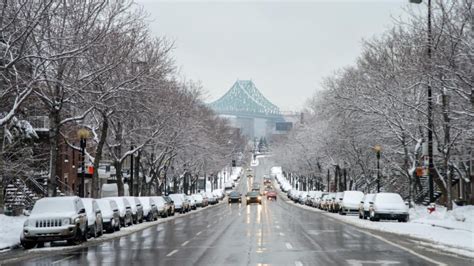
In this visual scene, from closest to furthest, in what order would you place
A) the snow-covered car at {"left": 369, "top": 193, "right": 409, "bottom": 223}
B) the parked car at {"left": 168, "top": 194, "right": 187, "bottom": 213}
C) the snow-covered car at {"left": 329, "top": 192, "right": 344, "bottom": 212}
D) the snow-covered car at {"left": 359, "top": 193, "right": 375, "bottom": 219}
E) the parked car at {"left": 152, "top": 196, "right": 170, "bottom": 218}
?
the snow-covered car at {"left": 369, "top": 193, "right": 409, "bottom": 223} < the snow-covered car at {"left": 359, "top": 193, "right": 375, "bottom": 219} < the parked car at {"left": 152, "top": 196, "right": 170, "bottom": 218} < the snow-covered car at {"left": 329, "top": 192, "right": 344, "bottom": 212} < the parked car at {"left": 168, "top": 194, "right": 187, "bottom": 213}

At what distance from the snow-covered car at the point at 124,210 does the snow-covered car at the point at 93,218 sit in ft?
18.7

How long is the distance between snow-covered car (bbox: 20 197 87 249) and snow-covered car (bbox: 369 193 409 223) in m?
19.2

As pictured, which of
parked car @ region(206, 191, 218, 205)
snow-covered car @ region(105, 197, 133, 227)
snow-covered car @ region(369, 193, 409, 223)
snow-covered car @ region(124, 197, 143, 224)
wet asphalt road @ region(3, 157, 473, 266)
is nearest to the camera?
wet asphalt road @ region(3, 157, 473, 266)

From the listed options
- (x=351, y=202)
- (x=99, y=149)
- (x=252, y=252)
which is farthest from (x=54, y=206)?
(x=351, y=202)

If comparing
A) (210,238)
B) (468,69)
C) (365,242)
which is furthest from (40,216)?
(468,69)

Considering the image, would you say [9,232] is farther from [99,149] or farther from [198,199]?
[198,199]

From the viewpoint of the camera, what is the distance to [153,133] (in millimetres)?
52625

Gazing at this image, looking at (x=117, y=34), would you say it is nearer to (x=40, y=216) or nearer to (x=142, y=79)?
(x=142, y=79)

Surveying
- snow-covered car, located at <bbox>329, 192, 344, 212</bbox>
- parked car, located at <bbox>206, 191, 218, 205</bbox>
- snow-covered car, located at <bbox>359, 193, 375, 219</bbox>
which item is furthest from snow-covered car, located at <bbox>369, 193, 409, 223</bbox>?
parked car, located at <bbox>206, 191, 218, 205</bbox>

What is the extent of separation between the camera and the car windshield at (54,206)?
2697 centimetres

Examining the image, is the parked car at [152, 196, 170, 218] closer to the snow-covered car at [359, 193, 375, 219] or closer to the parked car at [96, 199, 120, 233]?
the snow-covered car at [359, 193, 375, 219]

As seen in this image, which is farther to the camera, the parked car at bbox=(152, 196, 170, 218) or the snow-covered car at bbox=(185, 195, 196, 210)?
the snow-covered car at bbox=(185, 195, 196, 210)

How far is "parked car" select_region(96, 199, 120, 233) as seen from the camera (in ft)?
110

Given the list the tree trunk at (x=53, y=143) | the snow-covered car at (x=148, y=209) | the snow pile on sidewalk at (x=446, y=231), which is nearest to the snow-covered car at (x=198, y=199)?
the snow-covered car at (x=148, y=209)
